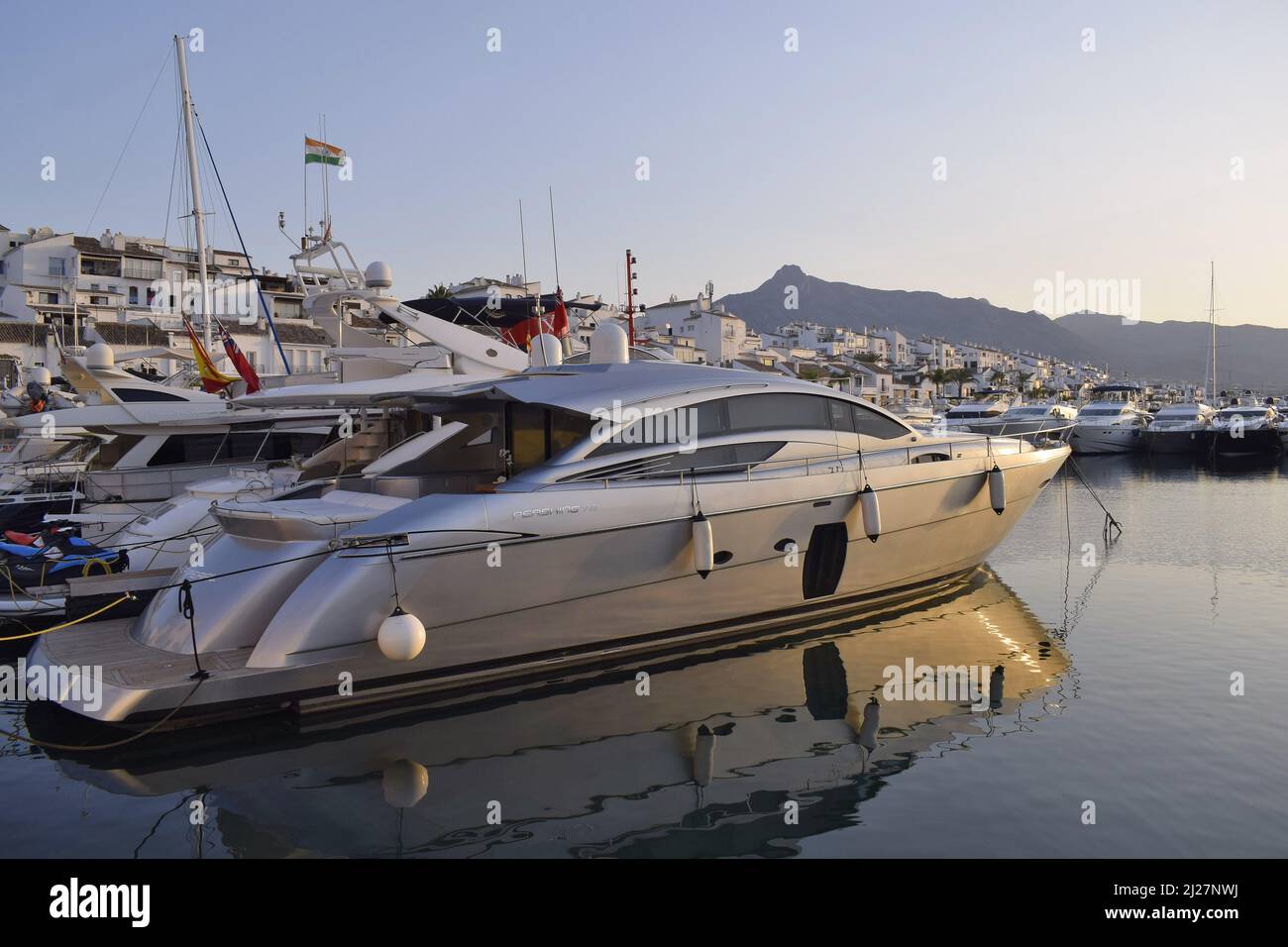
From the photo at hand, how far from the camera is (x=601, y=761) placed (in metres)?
6.54

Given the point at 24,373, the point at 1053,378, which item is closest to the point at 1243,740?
the point at 24,373

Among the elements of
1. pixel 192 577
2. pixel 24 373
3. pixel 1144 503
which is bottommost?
pixel 1144 503

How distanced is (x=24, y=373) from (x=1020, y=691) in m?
39.6

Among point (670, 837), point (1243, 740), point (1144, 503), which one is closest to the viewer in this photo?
point (670, 837)

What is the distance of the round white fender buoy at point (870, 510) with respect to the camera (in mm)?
9336

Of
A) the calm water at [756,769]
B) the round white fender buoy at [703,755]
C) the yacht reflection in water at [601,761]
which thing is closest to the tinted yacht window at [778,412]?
the calm water at [756,769]

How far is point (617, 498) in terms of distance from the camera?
7.90 m

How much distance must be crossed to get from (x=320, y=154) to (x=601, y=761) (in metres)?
18.9

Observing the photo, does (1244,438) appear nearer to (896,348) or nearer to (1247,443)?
(1247,443)

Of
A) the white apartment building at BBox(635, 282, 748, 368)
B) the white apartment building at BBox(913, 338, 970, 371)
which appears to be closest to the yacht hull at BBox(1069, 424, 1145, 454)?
the white apartment building at BBox(635, 282, 748, 368)

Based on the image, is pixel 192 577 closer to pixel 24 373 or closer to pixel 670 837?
pixel 670 837

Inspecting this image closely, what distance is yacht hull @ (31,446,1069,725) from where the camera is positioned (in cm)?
682

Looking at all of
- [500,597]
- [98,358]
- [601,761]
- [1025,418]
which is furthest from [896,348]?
[601,761]

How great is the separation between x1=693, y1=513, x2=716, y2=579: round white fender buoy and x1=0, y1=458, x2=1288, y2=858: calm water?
3.43 feet
